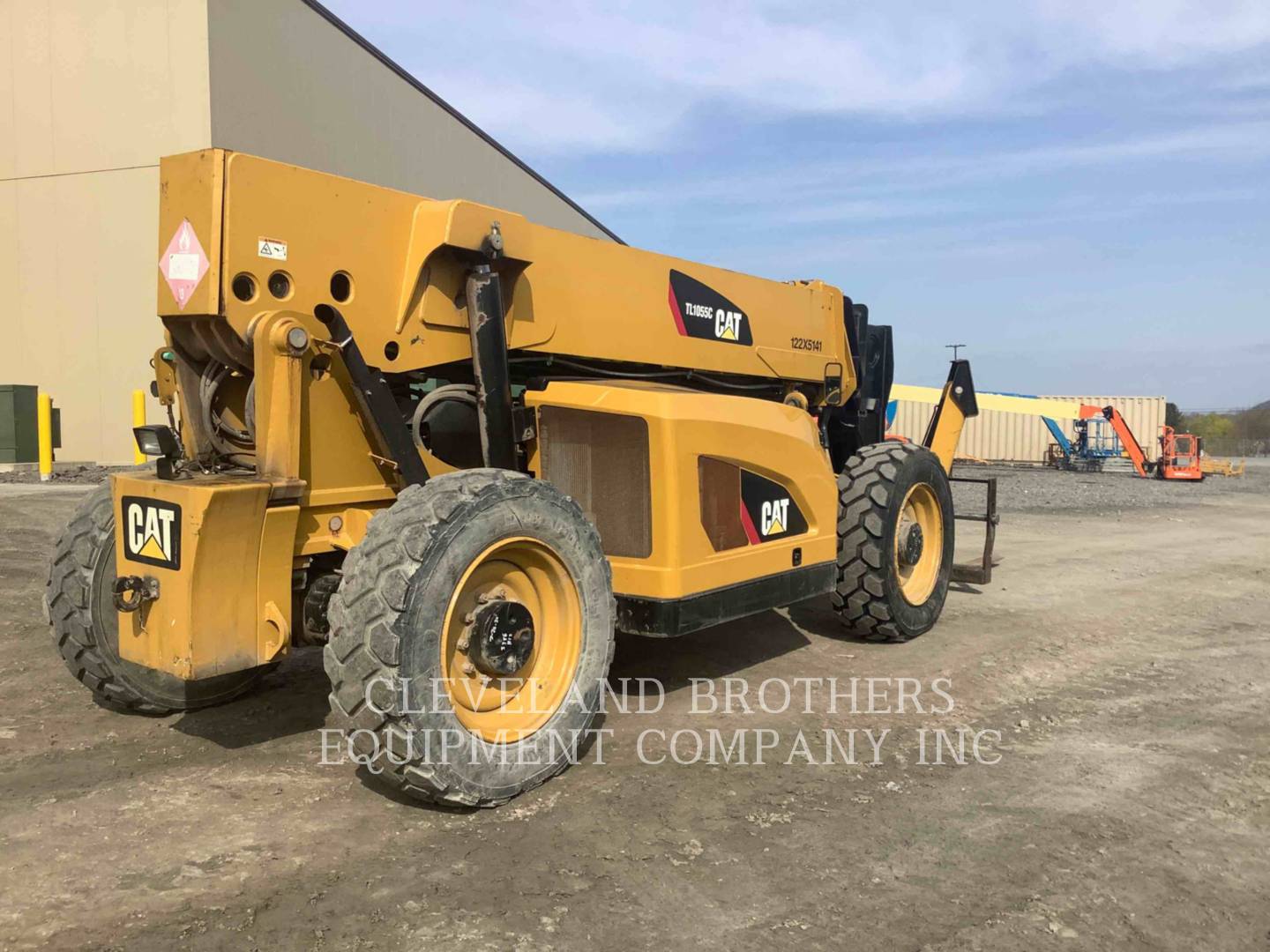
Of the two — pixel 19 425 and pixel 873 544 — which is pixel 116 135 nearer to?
pixel 19 425

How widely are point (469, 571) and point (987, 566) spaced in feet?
19.1

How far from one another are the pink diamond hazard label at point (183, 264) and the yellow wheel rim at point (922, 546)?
4429 mm

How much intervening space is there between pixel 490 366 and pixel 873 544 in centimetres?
282

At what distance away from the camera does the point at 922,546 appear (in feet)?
21.2

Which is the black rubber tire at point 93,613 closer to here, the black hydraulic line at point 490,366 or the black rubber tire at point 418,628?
the black rubber tire at point 418,628

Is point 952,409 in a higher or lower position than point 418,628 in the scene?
higher

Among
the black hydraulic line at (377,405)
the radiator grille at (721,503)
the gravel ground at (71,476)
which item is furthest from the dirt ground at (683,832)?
the gravel ground at (71,476)

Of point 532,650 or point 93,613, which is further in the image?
point 93,613

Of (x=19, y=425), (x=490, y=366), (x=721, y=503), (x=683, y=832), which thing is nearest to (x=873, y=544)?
(x=721, y=503)

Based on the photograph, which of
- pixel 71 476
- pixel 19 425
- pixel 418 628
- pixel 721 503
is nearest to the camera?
pixel 418 628

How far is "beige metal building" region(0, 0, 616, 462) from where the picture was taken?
15961 millimetres

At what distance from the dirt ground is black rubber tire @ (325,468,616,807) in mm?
177

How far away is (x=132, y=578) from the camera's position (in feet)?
11.3

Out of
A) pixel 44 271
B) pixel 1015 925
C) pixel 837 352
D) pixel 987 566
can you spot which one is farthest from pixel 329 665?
pixel 44 271
